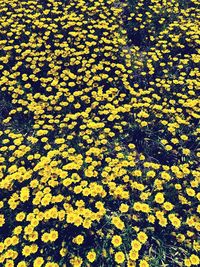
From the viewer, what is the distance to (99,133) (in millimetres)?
5125

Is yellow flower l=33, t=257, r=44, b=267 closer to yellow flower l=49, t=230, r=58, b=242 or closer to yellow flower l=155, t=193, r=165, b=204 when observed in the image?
yellow flower l=49, t=230, r=58, b=242

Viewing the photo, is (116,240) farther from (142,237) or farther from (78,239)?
(78,239)

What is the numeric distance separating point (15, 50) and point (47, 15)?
4.44ft

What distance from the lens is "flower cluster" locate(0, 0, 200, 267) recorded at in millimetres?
3947

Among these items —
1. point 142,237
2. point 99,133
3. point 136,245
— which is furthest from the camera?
point 99,133

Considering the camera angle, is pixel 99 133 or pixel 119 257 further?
pixel 99 133

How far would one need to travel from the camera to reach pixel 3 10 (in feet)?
23.9

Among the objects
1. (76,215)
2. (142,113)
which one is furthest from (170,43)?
(76,215)

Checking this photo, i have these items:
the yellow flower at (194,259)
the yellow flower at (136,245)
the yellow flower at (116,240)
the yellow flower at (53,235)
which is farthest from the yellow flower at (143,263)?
the yellow flower at (53,235)

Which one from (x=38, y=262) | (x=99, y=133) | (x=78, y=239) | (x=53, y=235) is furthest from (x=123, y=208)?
(x=99, y=133)

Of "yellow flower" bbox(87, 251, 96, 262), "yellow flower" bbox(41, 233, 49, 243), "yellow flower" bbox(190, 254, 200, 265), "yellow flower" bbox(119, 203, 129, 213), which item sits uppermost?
"yellow flower" bbox(119, 203, 129, 213)

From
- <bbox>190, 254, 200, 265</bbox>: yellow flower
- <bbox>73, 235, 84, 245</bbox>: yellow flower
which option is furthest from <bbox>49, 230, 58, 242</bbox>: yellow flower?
<bbox>190, 254, 200, 265</bbox>: yellow flower

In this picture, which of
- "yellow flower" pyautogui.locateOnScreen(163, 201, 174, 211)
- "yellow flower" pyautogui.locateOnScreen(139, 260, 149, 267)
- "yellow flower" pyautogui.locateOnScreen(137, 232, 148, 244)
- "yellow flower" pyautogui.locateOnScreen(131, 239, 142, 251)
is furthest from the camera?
"yellow flower" pyautogui.locateOnScreen(163, 201, 174, 211)

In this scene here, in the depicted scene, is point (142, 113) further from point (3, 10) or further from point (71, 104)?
point (3, 10)
